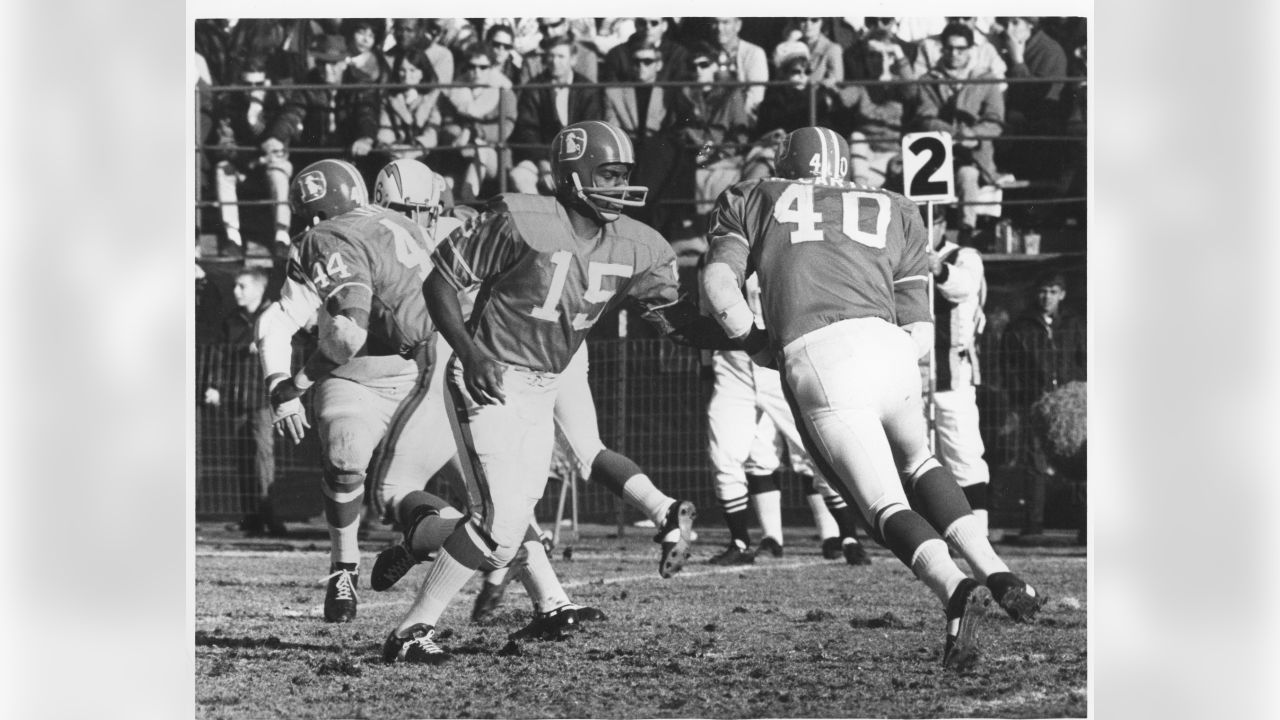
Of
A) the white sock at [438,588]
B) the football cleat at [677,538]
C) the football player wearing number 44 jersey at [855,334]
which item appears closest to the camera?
the football player wearing number 44 jersey at [855,334]

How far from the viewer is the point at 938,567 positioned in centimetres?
660

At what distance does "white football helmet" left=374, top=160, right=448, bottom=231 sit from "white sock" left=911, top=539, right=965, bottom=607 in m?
2.49

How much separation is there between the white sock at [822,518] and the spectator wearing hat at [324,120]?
98.0 inches

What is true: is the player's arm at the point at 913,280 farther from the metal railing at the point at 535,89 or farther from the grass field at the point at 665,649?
the grass field at the point at 665,649

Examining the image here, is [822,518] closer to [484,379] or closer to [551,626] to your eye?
[551,626]

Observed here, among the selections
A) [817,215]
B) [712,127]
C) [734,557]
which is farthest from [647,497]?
[712,127]

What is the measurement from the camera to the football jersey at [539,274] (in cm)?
699

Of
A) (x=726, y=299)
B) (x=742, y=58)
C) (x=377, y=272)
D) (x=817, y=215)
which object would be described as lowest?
(x=726, y=299)

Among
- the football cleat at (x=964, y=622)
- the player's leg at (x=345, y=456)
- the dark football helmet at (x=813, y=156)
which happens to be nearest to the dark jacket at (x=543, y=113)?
the dark football helmet at (x=813, y=156)

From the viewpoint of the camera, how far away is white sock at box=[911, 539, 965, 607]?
659 centimetres

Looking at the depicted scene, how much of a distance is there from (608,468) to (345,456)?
1126 millimetres
